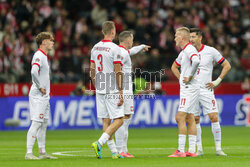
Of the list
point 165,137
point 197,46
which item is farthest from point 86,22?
point 197,46

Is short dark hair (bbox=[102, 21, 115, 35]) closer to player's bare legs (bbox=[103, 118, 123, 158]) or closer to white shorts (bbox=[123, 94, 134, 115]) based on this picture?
white shorts (bbox=[123, 94, 134, 115])

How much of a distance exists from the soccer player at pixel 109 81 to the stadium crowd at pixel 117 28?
12356 millimetres

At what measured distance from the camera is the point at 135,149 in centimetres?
1493

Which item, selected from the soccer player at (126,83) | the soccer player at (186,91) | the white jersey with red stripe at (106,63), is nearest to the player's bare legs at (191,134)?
the soccer player at (186,91)

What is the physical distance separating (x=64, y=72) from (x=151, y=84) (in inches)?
154

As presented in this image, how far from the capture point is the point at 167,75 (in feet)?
86.1

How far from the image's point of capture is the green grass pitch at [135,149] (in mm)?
10882

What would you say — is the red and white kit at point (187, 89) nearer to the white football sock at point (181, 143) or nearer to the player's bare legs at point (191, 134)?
the player's bare legs at point (191, 134)

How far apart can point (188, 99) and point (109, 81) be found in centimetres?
→ 182

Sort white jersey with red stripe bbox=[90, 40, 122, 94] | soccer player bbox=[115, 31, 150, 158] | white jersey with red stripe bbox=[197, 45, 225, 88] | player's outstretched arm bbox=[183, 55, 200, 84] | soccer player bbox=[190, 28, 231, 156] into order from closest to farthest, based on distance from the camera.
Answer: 1. white jersey with red stripe bbox=[90, 40, 122, 94]
2. player's outstretched arm bbox=[183, 55, 200, 84]
3. soccer player bbox=[115, 31, 150, 158]
4. soccer player bbox=[190, 28, 231, 156]
5. white jersey with red stripe bbox=[197, 45, 225, 88]

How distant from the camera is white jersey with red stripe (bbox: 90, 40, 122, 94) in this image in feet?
39.1

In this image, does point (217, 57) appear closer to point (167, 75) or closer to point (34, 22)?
point (167, 75)

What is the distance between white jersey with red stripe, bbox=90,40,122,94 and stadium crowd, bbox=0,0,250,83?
40.6 feet

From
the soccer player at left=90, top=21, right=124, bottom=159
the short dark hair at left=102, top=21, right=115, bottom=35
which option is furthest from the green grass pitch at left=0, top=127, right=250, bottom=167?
the short dark hair at left=102, top=21, right=115, bottom=35
